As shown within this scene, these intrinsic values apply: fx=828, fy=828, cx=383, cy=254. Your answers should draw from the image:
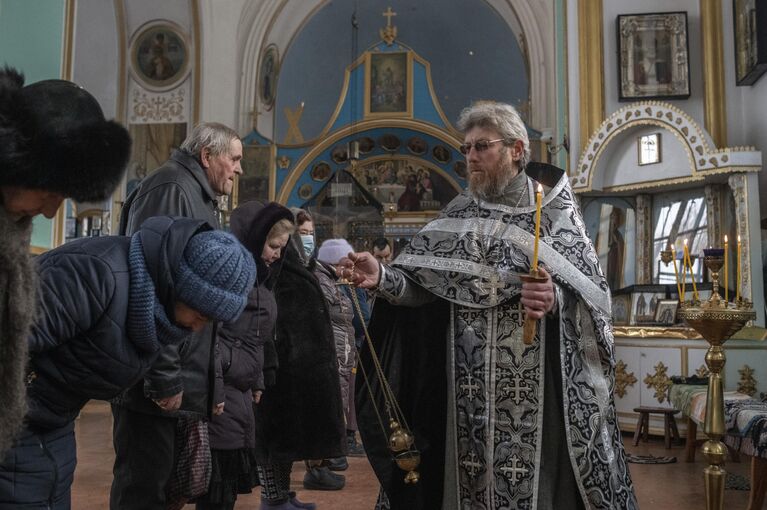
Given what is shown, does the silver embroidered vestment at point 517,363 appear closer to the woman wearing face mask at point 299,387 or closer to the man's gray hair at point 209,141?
the man's gray hair at point 209,141

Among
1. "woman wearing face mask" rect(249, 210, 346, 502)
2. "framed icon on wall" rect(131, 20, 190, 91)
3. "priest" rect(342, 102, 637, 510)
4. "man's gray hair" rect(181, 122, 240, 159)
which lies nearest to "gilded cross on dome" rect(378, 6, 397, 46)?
"framed icon on wall" rect(131, 20, 190, 91)

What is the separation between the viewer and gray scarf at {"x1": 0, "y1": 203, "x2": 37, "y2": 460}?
59.6 inches

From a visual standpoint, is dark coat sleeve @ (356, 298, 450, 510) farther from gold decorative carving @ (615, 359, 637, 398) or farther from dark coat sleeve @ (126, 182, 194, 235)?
gold decorative carving @ (615, 359, 637, 398)

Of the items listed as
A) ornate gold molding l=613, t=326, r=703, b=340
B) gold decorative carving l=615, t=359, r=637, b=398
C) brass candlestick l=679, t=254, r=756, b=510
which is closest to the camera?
brass candlestick l=679, t=254, r=756, b=510

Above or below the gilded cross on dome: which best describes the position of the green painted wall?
below

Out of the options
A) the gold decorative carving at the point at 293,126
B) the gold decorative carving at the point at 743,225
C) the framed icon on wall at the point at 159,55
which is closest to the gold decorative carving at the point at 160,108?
the framed icon on wall at the point at 159,55

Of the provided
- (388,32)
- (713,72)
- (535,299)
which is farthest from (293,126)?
(535,299)

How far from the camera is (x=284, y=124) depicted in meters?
A: 19.2

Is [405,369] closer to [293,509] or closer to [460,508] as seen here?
[460,508]

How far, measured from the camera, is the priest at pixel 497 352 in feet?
9.57

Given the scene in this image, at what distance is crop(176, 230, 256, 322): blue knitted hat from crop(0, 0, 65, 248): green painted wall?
5912mm

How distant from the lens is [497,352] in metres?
3.04

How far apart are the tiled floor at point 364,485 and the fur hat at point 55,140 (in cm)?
357

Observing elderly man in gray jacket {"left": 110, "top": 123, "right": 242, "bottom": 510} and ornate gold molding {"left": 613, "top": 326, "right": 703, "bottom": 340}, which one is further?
ornate gold molding {"left": 613, "top": 326, "right": 703, "bottom": 340}
